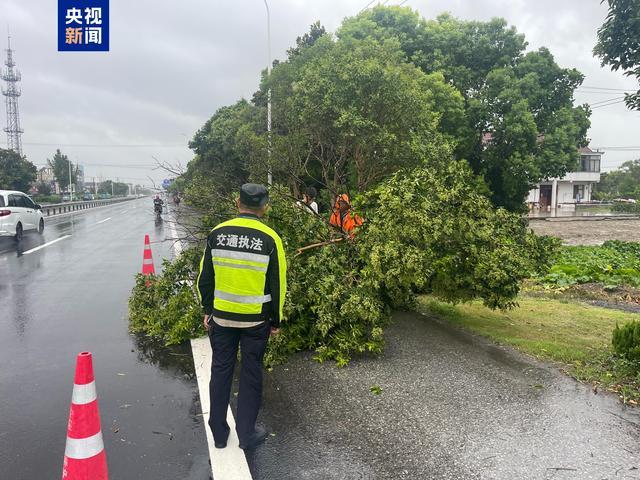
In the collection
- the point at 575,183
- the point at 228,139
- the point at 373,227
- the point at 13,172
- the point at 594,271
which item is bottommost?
the point at 594,271

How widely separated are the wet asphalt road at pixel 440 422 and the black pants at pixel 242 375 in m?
0.27

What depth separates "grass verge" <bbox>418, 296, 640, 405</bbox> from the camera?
471 cm

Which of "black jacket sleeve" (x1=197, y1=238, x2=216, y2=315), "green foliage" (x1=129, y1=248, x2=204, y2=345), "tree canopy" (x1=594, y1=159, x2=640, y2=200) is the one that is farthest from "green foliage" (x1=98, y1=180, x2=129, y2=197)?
"black jacket sleeve" (x1=197, y1=238, x2=216, y2=315)

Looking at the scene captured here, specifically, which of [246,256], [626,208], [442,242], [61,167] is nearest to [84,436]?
[246,256]

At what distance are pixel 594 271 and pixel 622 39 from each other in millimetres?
5570

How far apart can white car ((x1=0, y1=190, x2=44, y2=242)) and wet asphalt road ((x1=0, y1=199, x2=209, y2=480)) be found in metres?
7.94

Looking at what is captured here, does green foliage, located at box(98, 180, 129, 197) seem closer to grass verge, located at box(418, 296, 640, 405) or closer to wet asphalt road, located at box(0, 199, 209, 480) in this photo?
wet asphalt road, located at box(0, 199, 209, 480)

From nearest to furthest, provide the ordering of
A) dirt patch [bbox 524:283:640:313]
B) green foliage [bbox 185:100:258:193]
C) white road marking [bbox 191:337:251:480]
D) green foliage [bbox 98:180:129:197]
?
1. white road marking [bbox 191:337:251:480]
2. dirt patch [bbox 524:283:640:313]
3. green foliage [bbox 185:100:258:193]
4. green foliage [bbox 98:180:129:197]

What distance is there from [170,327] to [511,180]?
21063 millimetres

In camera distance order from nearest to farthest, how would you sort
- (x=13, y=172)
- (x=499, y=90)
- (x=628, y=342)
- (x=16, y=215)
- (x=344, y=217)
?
(x=628, y=342) < (x=344, y=217) < (x=16, y=215) < (x=499, y=90) < (x=13, y=172)

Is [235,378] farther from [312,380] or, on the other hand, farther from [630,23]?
[630,23]

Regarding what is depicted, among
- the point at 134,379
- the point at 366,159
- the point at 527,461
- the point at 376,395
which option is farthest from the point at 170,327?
the point at 366,159

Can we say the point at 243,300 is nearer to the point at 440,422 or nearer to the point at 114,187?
the point at 440,422

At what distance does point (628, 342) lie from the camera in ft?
16.2
